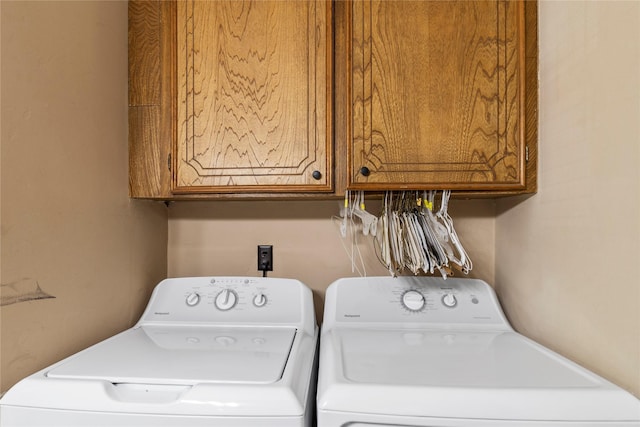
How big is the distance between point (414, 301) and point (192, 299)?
29.5 inches

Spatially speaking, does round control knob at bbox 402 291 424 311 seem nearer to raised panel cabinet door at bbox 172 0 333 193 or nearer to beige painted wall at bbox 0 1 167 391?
raised panel cabinet door at bbox 172 0 333 193

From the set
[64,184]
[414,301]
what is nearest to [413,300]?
[414,301]

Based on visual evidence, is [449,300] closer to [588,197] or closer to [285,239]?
[588,197]

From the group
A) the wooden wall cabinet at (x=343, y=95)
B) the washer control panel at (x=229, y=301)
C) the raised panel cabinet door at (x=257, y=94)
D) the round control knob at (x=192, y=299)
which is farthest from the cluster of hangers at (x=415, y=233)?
the round control knob at (x=192, y=299)

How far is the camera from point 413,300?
128 centimetres

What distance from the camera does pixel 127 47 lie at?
1268 mm

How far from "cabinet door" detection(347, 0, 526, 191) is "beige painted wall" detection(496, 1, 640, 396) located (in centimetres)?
11

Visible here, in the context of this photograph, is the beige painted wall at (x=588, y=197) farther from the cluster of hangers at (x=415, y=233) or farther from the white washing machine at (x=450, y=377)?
the cluster of hangers at (x=415, y=233)

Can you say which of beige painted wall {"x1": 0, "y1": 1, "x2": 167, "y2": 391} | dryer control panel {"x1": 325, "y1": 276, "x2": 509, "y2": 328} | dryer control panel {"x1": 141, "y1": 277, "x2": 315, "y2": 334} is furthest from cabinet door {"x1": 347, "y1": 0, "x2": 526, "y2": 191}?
beige painted wall {"x1": 0, "y1": 1, "x2": 167, "y2": 391}

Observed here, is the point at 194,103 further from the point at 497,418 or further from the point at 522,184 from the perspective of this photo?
the point at 497,418

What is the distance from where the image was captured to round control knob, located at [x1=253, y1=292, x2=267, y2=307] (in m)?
1.30

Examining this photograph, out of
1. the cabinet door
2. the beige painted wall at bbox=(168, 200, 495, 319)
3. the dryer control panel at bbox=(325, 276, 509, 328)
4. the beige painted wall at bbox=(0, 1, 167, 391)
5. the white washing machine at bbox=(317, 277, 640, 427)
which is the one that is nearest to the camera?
the white washing machine at bbox=(317, 277, 640, 427)

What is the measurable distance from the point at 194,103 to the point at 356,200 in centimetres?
59

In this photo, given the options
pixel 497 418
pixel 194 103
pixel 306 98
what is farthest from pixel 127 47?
pixel 497 418
